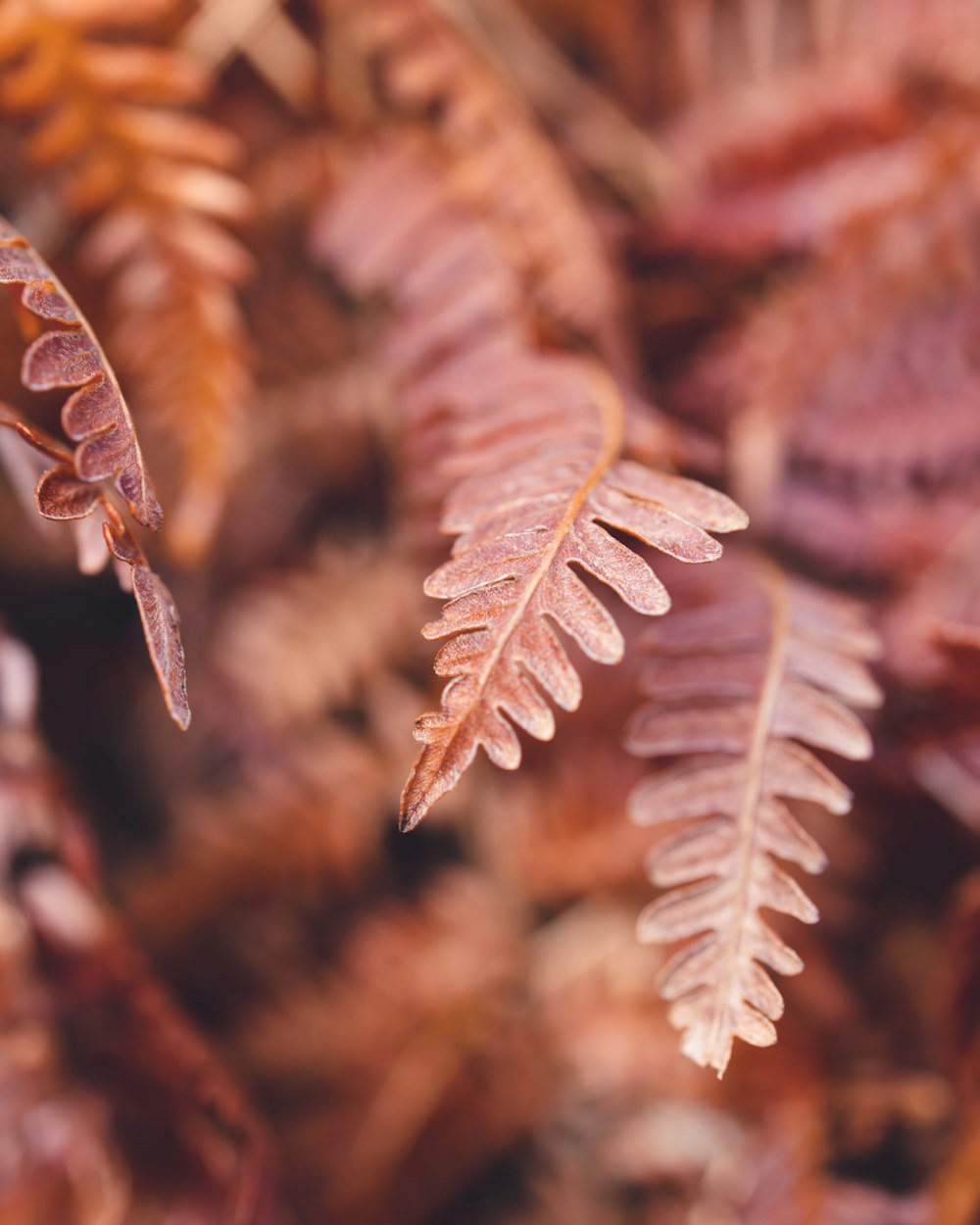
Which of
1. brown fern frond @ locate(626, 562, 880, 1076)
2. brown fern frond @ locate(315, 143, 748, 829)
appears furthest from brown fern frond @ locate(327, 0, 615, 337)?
brown fern frond @ locate(626, 562, 880, 1076)

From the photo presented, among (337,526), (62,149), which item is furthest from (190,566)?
(62,149)

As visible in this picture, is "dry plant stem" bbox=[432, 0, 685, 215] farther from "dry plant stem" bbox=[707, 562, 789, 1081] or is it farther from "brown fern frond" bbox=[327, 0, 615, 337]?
"dry plant stem" bbox=[707, 562, 789, 1081]

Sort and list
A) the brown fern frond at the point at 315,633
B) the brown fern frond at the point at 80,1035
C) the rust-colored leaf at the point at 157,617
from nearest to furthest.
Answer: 1. the rust-colored leaf at the point at 157,617
2. the brown fern frond at the point at 80,1035
3. the brown fern frond at the point at 315,633

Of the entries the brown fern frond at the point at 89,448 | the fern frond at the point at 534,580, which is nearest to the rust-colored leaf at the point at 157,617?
the brown fern frond at the point at 89,448

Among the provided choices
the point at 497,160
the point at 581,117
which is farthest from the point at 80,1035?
the point at 581,117

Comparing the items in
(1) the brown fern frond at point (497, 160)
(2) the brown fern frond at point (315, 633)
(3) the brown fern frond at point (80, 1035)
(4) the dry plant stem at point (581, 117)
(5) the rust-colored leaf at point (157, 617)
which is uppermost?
(4) the dry plant stem at point (581, 117)

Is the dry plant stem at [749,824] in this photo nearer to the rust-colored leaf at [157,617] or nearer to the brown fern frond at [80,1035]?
the rust-colored leaf at [157,617]
